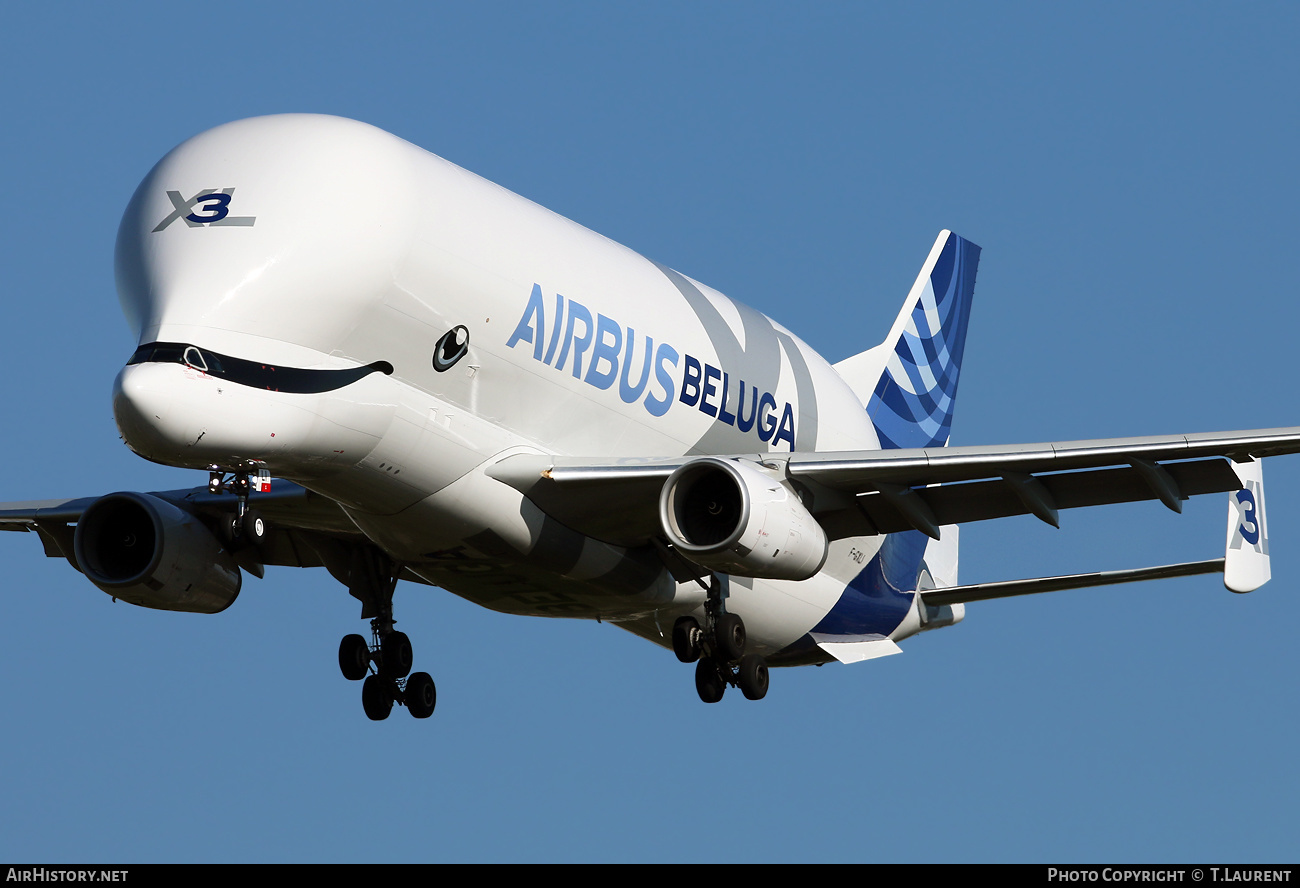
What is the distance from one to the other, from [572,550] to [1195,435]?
838cm

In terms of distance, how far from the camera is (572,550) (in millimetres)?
25531

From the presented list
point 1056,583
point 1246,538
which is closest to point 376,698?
point 1056,583

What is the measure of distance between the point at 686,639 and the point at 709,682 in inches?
28.1

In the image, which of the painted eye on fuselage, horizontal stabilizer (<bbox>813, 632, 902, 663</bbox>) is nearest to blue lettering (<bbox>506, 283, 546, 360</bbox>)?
the painted eye on fuselage

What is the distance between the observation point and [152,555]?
91.9 feet

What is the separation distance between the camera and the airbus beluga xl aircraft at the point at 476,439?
21969 mm

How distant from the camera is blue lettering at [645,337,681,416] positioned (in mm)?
26156

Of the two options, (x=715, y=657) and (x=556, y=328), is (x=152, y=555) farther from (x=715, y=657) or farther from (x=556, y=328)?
(x=715, y=657)

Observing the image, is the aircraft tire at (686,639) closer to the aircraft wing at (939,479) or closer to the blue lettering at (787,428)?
the aircraft wing at (939,479)

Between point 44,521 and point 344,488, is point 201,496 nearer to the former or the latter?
point 44,521

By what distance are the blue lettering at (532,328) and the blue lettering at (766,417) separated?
5313mm

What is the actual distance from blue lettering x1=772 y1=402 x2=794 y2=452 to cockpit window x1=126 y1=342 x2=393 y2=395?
27.7 ft

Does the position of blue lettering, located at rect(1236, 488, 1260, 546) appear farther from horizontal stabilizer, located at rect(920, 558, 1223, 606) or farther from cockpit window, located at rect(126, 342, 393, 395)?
cockpit window, located at rect(126, 342, 393, 395)
